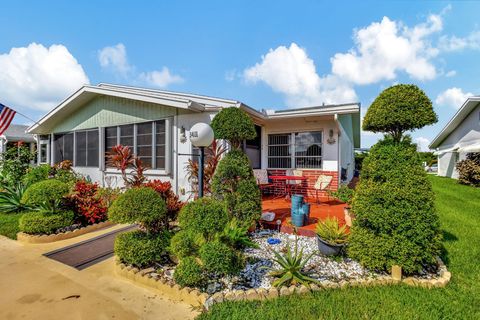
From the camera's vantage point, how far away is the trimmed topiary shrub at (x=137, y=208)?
3332mm

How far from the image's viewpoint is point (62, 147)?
36.8 ft

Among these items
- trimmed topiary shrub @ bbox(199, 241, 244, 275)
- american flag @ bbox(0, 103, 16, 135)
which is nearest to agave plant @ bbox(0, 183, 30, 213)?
american flag @ bbox(0, 103, 16, 135)

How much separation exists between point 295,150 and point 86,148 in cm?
895

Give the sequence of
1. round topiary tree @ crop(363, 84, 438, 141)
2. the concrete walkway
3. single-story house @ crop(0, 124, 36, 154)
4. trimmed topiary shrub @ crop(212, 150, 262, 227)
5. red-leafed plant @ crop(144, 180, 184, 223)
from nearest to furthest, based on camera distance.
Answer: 1. the concrete walkway
2. round topiary tree @ crop(363, 84, 438, 141)
3. trimmed topiary shrub @ crop(212, 150, 262, 227)
4. red-leafed plant @ crop(144, 180, 184, 223)
5. single-story house @ crop(0, 124, 36, 154)

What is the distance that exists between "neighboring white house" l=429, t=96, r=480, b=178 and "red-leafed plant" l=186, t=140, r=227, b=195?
1400cm

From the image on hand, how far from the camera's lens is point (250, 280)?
3.21 meters

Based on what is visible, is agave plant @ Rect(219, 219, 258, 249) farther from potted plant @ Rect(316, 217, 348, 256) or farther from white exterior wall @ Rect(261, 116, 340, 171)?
white exterior wall @ Rect(261, 116, 340, 171)

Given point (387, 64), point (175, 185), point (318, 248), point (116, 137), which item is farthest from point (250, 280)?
point (387, 64)

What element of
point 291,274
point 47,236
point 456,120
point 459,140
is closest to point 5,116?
point 47,236

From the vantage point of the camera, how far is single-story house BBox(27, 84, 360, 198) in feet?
23.5

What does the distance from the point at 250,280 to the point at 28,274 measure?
11.2 feet

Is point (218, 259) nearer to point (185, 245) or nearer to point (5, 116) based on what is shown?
point (185, 245)

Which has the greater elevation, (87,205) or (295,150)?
(295,150)

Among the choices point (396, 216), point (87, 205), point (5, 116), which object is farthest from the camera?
point (5, 116)
